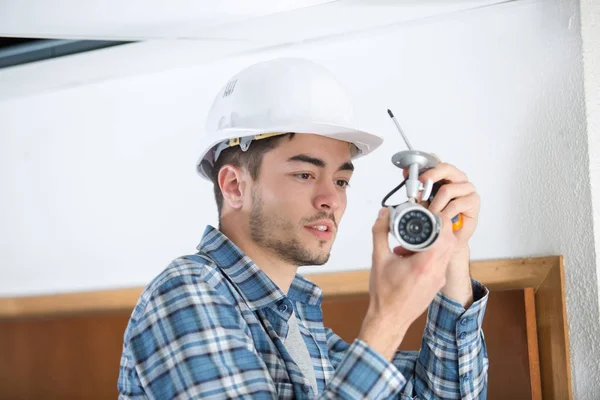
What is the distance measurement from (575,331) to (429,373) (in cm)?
37

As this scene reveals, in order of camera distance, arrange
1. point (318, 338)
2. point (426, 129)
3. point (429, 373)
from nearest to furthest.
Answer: point (429, 373)
point (318, 338)
point (426, 129)

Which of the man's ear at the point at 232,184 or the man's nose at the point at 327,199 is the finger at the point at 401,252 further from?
the man's ear at the point at 232,184

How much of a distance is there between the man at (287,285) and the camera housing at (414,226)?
0.7 inches

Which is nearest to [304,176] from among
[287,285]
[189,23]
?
[287,285]

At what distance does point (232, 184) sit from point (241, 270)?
0.20 meters

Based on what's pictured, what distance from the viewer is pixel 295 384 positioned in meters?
1.05

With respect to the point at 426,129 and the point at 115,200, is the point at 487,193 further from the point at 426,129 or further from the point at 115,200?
the point at 115,200

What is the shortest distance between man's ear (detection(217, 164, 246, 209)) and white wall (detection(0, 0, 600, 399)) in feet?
1.64

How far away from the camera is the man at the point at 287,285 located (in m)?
0.94

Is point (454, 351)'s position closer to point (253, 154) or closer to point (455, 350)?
point (455, 350)

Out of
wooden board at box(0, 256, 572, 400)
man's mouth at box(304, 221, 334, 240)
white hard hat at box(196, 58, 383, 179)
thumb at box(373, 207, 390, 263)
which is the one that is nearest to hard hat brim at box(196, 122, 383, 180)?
white hard hat at box(196, 58, 383, 179)

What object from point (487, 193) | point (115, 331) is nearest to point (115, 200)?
point (115, 331)

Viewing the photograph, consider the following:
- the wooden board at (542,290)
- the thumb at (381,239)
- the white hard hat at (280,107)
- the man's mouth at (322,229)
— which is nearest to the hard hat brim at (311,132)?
the white hard hat at (280,107)

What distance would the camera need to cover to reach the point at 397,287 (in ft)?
3.12
